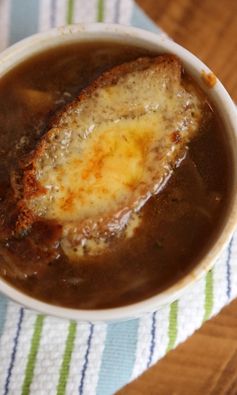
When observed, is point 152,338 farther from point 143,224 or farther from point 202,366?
point 143,224

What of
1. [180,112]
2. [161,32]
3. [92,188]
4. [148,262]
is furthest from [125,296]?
[161,32]

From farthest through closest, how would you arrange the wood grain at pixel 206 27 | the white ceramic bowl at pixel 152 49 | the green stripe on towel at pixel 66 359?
the wood grain at pixel 206 27 < the green stripe on towel at pixel 66 359 < the white ceramic bowl at pixel 152 49

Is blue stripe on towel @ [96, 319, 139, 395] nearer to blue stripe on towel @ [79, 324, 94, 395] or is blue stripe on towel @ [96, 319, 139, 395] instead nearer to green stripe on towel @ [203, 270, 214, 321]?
blue stripe on towel @ [79, 324, 94, 395]

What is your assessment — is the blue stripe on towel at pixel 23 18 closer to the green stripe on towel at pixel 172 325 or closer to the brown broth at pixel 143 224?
the brown broth at pixel 143 224

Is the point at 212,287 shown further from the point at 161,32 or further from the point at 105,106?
the point at 161,32

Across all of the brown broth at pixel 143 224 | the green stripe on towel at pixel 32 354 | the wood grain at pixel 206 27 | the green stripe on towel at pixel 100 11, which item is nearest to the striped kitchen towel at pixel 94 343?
the green stripe on towel at pixel 32 354

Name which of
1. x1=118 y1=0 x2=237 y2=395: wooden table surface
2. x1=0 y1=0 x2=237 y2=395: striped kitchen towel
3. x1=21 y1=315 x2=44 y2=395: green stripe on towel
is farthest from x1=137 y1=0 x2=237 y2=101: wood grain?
x1=21 y1=315 x2=44 y2=395: green stripe on towel

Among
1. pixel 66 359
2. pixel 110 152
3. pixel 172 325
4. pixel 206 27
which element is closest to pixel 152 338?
pixel 172 325
